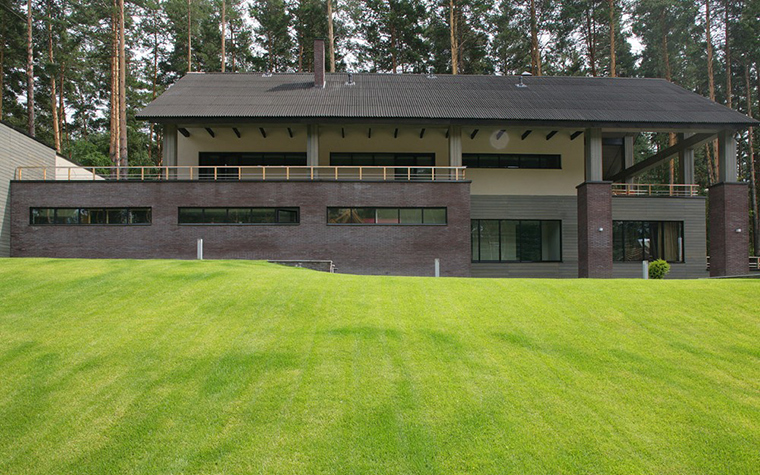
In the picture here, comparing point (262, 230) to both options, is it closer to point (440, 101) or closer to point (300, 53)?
point (440, 101)

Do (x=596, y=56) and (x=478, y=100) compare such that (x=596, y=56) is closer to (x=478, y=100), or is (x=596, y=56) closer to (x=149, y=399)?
(x=478, y=100)

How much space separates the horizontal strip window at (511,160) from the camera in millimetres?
24391

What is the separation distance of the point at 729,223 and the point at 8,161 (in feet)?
101

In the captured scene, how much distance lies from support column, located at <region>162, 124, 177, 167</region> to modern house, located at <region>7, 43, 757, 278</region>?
0.06 metres

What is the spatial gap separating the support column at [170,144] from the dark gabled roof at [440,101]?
3.02 ft

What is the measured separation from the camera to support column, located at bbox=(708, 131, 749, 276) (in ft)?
69.5

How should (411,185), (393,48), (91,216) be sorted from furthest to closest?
1. (393,48)
2. (411,185)
3. (91,216)

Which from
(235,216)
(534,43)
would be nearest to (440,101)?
(235,216)

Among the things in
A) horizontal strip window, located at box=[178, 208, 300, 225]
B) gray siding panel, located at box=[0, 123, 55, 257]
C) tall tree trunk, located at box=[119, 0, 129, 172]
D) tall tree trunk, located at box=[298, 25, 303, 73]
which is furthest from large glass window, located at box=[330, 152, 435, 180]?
tall tree trunk, located at box=[298, 25, 303, 73]

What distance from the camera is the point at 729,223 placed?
70.2 ft

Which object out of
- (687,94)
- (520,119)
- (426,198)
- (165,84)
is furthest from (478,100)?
(165,84)

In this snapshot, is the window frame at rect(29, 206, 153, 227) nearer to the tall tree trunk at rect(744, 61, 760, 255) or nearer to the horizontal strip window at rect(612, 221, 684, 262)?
the horizontal strip window at rect(612, 221, 684, 262)

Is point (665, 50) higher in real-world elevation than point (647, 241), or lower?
higher

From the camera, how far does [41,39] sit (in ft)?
107
